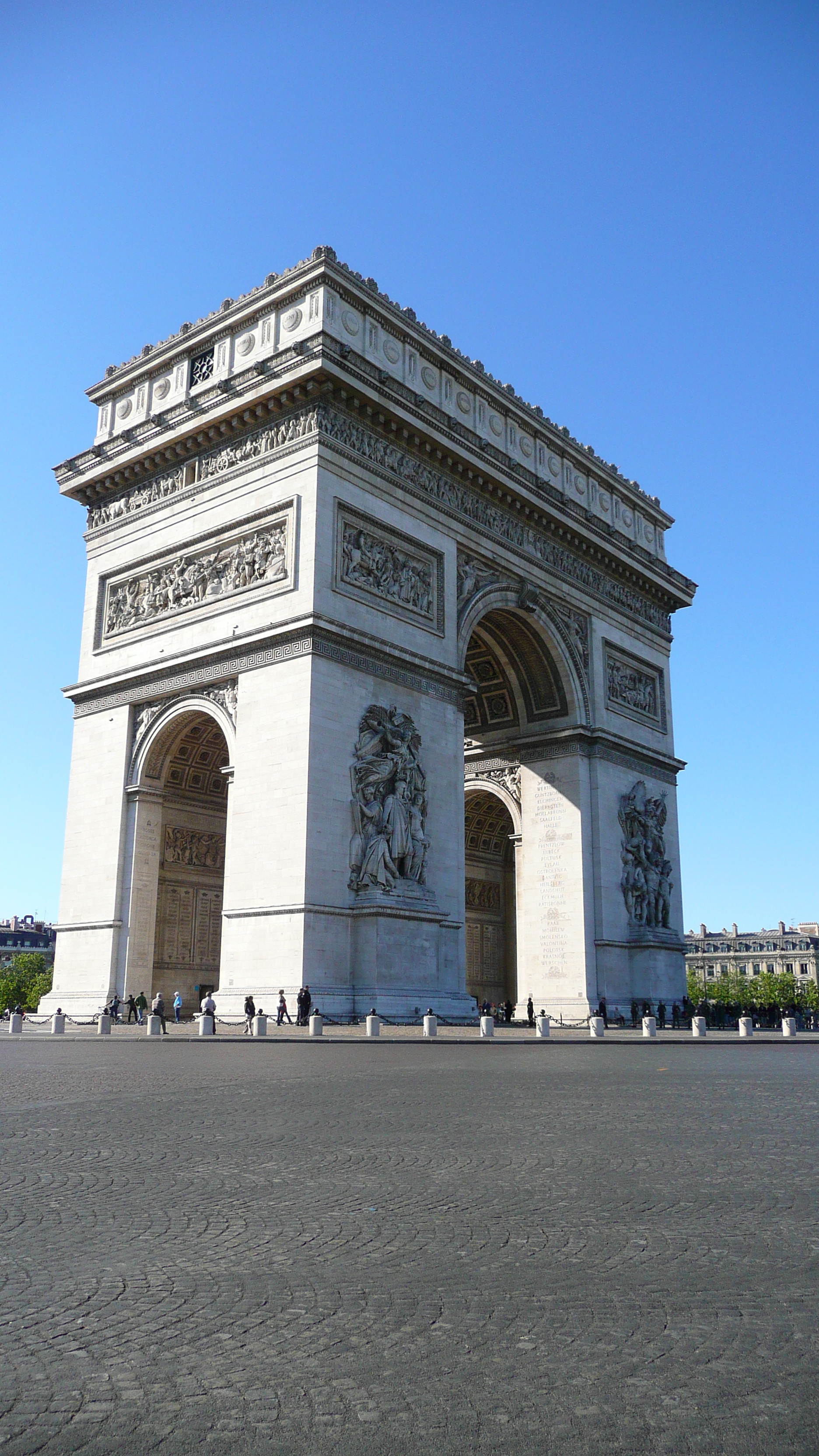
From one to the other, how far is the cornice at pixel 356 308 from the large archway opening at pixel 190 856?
9750mm

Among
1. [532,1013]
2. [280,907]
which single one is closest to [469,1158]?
[280,907]

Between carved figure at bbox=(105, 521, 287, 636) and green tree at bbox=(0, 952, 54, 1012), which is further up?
carved figure at bbox=(105, 521, 287, 636)

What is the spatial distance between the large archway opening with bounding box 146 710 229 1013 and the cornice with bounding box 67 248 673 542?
9.75 metres

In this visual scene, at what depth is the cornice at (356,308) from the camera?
27.7 metres

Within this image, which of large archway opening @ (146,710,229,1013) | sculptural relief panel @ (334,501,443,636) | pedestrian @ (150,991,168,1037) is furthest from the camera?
large archway opening @ (146,710,229,1013)

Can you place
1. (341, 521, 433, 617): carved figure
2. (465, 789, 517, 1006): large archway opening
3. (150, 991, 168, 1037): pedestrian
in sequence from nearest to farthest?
(150, 991, 168, 1037): pedestrian → (341, 521, 433, 617): carved figure → (465, 789, 517, 1006): large archway opening

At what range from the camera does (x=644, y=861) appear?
116 ft

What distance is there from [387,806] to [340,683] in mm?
2931

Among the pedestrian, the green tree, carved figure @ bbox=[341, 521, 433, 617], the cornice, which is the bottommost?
the pedestrian

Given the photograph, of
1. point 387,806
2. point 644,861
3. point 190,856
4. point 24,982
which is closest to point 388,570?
point 387,806

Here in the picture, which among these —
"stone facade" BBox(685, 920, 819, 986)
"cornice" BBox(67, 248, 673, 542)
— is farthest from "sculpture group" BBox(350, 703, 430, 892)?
"stone facade" BBox(685, 920, 819, 986)

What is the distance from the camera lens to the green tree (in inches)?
3408

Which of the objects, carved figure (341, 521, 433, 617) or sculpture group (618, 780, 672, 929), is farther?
sculpture group (618, 780, 672, 929)

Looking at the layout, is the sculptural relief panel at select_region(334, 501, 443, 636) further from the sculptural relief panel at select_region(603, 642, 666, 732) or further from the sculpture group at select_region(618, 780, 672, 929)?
the sculpture group at select_region(618, 780, 672, 929)
